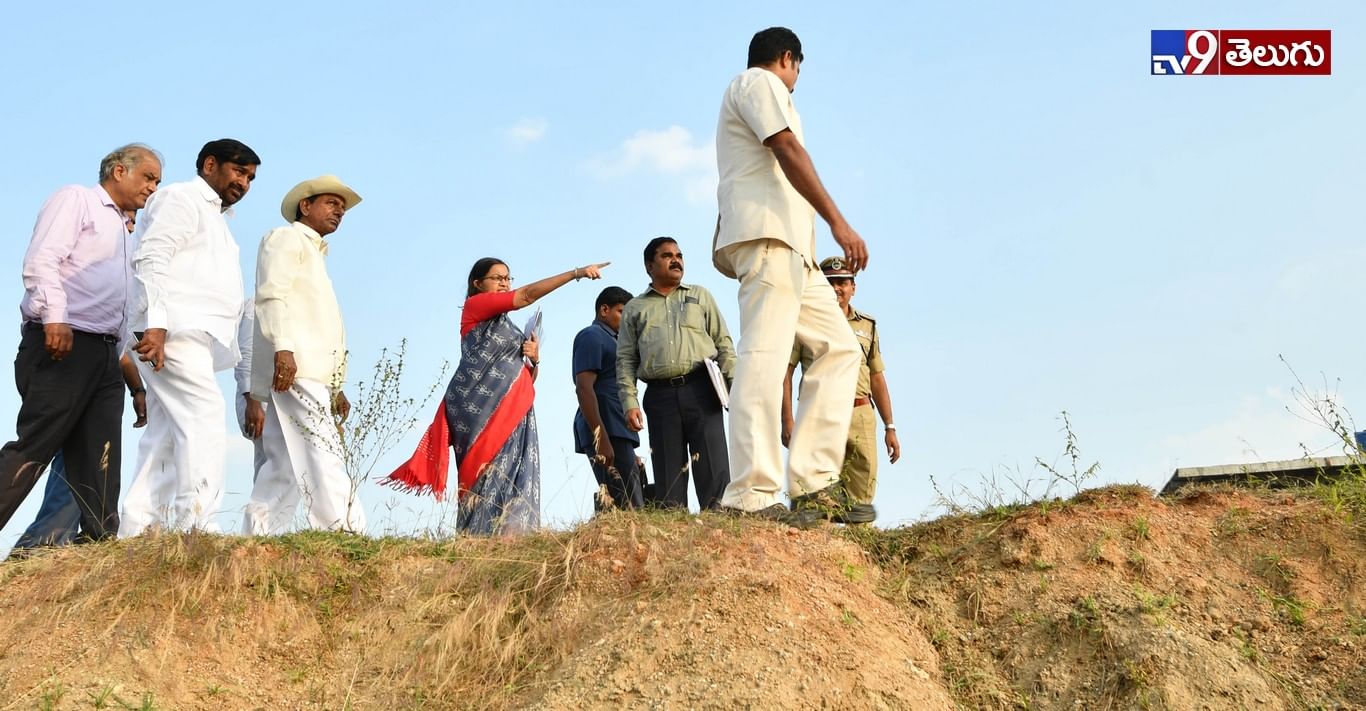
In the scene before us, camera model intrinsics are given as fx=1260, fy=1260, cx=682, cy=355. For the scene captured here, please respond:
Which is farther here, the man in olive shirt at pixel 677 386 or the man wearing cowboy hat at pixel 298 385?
the man in olive shirt at pixel 677 386

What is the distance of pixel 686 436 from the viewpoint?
280 inches

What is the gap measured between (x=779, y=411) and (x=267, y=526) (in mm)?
2851

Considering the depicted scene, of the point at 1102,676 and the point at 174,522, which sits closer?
the point at 1102,676

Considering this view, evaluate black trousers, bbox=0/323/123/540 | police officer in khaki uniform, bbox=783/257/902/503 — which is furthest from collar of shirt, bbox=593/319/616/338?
black trousers, bbox=0/323/123/540

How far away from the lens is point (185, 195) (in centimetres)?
624

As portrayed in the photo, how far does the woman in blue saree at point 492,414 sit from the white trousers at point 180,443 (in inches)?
55.2

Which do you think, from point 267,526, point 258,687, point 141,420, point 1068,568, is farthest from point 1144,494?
point 141,420

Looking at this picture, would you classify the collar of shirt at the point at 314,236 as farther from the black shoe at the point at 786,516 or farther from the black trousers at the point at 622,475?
the black shoe at the point at 786,516

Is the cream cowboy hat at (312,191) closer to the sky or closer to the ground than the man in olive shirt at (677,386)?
closer to the sky

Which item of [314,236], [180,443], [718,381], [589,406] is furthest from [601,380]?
[180,443]

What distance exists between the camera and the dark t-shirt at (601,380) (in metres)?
7.55

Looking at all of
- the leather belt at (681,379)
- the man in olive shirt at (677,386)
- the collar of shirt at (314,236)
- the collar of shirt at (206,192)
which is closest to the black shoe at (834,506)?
the man in olive shirt at (677,386)

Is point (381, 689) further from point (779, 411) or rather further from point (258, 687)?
point (779, 411)

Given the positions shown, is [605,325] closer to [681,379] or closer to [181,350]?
[681,379]
